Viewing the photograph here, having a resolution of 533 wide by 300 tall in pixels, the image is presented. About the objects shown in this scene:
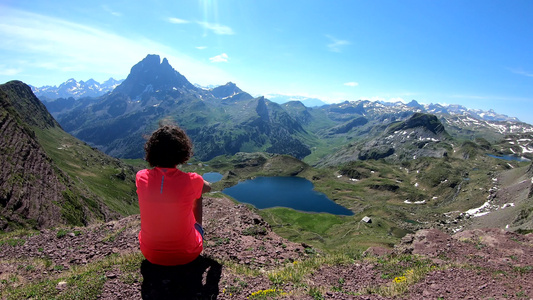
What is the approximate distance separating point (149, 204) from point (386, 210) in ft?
548

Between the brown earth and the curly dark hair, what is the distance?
12.1ft

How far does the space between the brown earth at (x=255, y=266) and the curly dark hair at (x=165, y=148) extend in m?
3.69

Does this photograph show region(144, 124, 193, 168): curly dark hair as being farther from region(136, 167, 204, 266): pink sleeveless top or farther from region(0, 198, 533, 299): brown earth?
region(0, 198, 533, 299): brown earth

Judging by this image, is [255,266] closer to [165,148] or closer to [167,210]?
[167,210]

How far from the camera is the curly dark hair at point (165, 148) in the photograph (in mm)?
7883

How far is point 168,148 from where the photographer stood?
7883 millimetres

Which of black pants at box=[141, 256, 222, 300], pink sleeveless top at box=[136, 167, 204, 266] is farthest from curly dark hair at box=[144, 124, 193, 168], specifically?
black pants at box=[141, 256, 222, 300]

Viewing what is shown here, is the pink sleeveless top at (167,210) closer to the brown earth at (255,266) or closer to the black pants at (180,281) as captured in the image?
the black pants at (180,281)

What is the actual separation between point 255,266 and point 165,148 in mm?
7962

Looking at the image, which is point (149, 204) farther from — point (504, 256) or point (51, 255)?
point (504, 256)

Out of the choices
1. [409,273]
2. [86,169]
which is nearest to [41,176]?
[409,273]

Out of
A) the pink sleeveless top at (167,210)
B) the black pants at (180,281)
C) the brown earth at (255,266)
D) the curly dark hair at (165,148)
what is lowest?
the brown earth at (255,266)

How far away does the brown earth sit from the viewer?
876 cm

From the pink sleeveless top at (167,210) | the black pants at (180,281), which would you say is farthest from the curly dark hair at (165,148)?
the black pants at (180,281)
